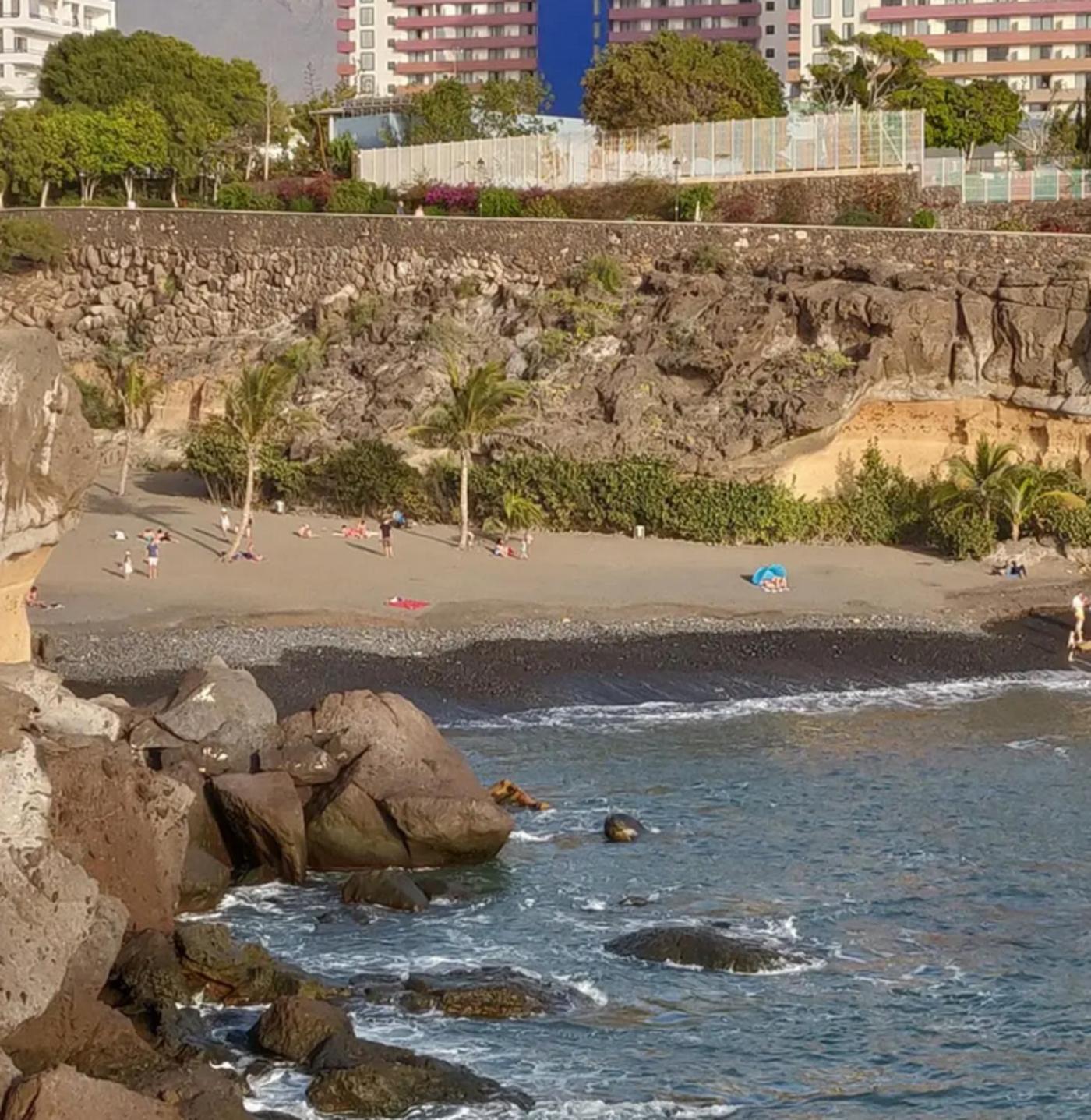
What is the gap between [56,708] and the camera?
24.9 metres

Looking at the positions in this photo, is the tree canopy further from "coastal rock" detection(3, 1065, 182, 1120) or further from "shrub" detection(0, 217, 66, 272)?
"coastal rock" detection(3, 1065, 182, 1120)

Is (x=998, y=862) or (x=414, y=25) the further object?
(x=414, y=25)

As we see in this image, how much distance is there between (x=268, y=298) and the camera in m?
58.8

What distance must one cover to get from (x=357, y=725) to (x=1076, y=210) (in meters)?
34.2

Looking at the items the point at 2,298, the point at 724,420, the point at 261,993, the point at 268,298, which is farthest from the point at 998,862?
the point at 2,298

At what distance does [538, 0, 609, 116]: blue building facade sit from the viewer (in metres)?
116

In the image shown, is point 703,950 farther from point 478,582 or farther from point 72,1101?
point 478,582

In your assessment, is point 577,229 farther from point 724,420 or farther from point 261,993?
point 261,993

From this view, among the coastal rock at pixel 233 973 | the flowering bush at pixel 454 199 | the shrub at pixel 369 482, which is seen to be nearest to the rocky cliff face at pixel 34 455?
the coastal rock at pixel 233 973

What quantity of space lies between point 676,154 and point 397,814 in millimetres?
39312

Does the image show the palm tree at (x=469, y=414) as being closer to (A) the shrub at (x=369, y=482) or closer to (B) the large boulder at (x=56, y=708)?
(A) the shrub at (x=369, y=482)

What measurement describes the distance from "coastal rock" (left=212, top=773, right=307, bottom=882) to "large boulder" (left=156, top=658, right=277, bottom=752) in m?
1.16

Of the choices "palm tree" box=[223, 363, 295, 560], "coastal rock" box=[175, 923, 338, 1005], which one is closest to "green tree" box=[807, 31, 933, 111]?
"palm tree" box=[223, 363, 295, 560]

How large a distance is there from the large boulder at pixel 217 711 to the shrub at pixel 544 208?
3265cm
